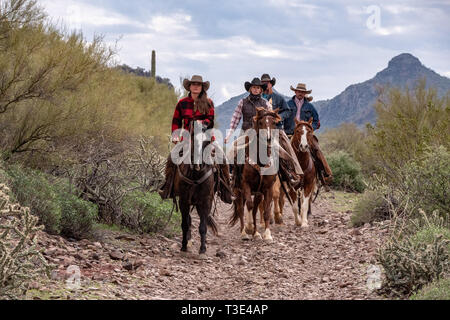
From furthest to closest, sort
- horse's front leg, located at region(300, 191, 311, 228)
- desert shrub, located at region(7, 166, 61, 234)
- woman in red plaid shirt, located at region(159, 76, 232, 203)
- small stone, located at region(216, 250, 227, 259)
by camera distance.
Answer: horse's front leg, located at region(300, 191, 311, 228) → small stone, located at region(216, 250, 227, 259) → woman in red plaid shirt, located at region(159, 76, 232, 203) → desert shrub, located at region(7, 166, 61, 234)

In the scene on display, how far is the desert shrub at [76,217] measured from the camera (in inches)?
397

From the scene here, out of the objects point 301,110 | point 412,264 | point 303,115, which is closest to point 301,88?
point 301,110

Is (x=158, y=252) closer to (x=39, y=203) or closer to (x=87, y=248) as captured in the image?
(x=87, y=248)

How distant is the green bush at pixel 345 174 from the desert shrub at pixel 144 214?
37.5ft

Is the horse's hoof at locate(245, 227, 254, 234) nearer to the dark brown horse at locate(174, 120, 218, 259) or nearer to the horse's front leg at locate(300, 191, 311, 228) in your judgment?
the horse's front leg at locate(300, 191, 311, 228)

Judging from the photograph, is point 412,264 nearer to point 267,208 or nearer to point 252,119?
point 267,208

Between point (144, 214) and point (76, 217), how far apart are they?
1790 mm

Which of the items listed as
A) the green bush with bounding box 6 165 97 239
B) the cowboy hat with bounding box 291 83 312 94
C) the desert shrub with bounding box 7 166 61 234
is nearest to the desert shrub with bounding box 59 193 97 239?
the green bush with bounding box 6 165 97 239

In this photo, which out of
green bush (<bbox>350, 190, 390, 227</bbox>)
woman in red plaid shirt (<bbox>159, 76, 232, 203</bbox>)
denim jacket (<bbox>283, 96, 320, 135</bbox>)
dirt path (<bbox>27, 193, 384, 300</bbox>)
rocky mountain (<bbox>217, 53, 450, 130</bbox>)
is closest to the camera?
dirt path (<bbox>27, 193, 384, 300</bbox>)

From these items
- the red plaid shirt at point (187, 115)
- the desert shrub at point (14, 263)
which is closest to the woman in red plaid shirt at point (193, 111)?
Result: the red plaid shirt at point (187, 115)

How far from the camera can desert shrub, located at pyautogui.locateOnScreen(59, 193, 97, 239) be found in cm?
1008

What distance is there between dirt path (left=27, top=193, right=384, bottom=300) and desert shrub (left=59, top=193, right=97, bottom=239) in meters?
0.41

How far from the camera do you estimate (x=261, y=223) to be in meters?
13.3
